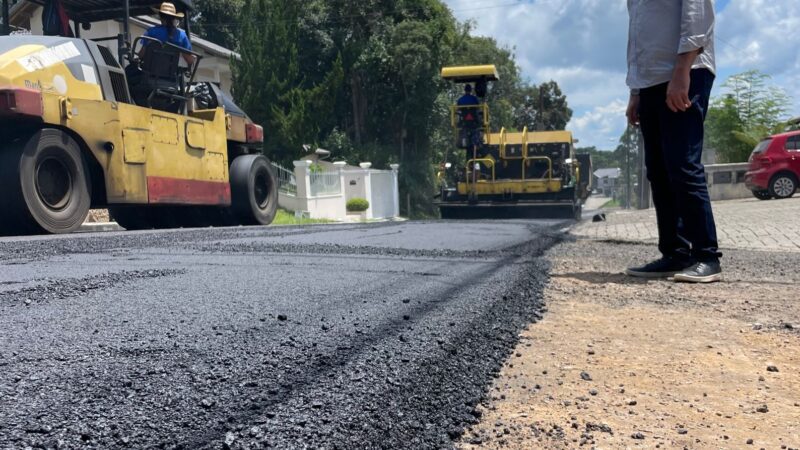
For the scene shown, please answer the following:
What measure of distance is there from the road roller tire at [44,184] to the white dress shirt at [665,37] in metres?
4.93

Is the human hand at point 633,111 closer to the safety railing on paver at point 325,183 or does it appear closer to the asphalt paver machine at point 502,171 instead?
the asphalt paver machine at point 502,171

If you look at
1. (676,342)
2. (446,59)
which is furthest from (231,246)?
(446,59)

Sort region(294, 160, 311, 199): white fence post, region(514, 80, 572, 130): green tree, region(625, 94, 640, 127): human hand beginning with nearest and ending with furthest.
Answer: region(625, 94, 640, 127): human hand → region(294, 160, 311, 199): white fence post → region(514, 80, 572, 130): green tree

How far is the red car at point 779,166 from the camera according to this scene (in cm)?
1461

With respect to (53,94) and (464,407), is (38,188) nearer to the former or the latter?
(53,94)

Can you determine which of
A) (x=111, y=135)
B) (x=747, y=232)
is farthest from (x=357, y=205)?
(x=747, y=232)

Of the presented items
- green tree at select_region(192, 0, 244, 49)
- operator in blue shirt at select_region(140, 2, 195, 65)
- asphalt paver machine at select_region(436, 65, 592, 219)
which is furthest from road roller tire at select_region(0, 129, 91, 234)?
green tree at select_region(192, 0, 244, 49)

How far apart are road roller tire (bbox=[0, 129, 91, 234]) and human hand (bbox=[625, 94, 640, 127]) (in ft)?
16.0

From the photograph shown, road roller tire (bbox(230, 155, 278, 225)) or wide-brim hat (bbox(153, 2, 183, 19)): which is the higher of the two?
wide-brim hat (bbox(153, 2, 183, 19))

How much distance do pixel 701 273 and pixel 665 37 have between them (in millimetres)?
1288

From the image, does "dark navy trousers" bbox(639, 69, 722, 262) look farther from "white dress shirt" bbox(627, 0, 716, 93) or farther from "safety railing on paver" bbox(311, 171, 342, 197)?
"safety railing on paver" bbox(311, 171, 342, 197)

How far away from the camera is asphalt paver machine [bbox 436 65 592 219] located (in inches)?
543

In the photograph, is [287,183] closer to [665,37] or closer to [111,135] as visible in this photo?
[111,135]

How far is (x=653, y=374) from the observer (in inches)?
78.4
